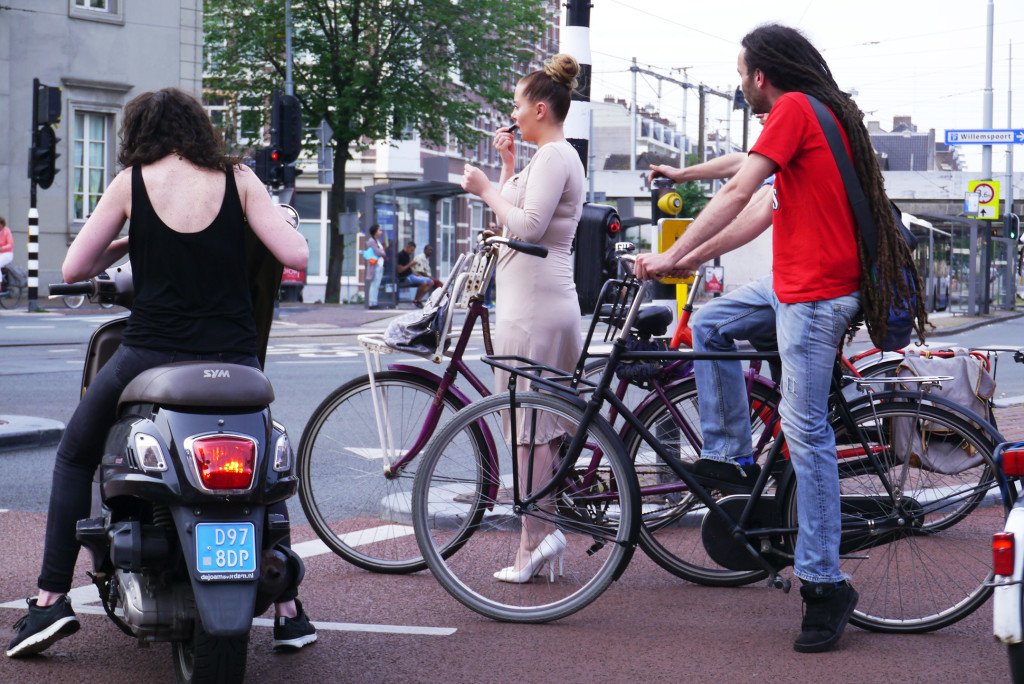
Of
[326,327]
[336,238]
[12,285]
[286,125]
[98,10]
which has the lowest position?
[326,327]

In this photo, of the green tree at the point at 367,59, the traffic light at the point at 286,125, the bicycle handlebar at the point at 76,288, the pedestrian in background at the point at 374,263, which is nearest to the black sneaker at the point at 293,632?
the bicycle handlebar at the point at 76,288

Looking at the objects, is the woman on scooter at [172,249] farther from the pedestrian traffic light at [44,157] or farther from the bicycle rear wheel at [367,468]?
the pedestrian traffic light at [44,157]

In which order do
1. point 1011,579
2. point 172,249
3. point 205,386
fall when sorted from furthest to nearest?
1. point 172,249
2. point 205,386
3. point 1011,579

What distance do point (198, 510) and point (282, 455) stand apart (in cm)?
29

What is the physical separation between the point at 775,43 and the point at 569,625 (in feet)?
6.30

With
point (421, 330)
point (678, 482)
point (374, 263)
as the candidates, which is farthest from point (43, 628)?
point (374, 263)

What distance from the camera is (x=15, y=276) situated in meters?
29.3

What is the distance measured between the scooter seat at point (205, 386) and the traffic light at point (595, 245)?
243cm

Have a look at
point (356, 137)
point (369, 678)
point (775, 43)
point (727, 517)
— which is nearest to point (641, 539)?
point (727, 517)

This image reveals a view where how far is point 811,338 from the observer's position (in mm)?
4445

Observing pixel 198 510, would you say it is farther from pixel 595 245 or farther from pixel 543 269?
pixel 595 245

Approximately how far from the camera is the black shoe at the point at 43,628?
412cm

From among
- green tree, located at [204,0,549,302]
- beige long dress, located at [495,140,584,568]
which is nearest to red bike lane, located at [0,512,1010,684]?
beige long dress, located at [495,140,584,568]

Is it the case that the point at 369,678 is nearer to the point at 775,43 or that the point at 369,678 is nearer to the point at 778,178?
the point at 778,178
